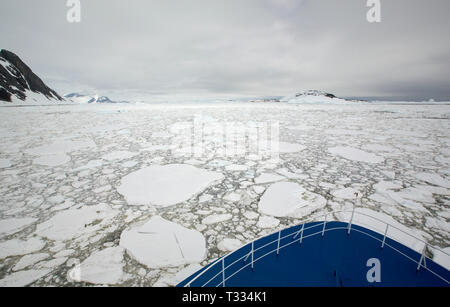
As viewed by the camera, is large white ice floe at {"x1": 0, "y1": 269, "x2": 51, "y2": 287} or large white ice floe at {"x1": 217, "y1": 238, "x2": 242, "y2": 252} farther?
large white ice floe at {"x1": 217, "y1": 238, "x2": 242, "y2": 252}

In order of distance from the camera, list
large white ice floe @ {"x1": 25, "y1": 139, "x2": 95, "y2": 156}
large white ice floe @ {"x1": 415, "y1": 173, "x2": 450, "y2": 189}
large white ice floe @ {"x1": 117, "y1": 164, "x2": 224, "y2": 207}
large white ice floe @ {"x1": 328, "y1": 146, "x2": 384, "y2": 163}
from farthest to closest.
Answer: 1. large white ice floe @ {"x1": 25, "y1": 139, "x2": 95, "y2": 156}
2. large white ice floe @ {"x1": 328, "y1": 146, "x2": 384, "y2": 163}
3. large white ice floe @ {"x1": 415, "y1": 173, "x2": 450, "y2": 189}
4. large white ice floe @ {"x1": 117, "y1": 164, "x2": 224, "y2": 207}

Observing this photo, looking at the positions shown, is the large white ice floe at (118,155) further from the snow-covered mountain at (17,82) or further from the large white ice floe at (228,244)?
the snow-covered mountain at (17,82)

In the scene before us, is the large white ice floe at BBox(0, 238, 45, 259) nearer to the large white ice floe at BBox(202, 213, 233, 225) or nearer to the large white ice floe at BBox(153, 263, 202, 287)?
the large white ice floe at BBox(153, 263, 202, 287)

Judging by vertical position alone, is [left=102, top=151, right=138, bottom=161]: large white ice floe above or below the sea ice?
above

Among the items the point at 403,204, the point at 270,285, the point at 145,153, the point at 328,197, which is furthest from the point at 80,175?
the point at 403,204

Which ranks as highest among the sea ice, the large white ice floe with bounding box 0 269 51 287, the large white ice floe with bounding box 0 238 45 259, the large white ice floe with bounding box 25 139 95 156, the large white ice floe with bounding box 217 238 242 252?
the large white ice floe with bounding box 25 139 95 156

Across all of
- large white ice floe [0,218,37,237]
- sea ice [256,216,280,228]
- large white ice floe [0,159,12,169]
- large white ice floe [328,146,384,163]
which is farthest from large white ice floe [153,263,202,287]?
large white ice floe [0,159,12,169]
